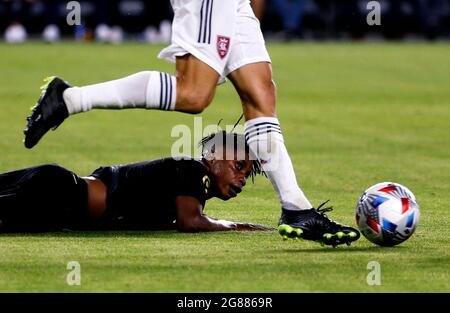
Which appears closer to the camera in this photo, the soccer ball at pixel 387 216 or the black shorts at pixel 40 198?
the soccer ball at pixel 387 216

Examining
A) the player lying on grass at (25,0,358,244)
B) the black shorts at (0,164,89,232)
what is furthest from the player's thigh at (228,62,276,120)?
the black shorts at (0,164,89,232)

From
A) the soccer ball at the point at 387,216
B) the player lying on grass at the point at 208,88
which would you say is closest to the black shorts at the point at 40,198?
the player lying on grass at the point at 208,88

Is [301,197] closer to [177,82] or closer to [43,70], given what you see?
[177,82]

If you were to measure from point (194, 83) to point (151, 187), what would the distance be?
90 cm

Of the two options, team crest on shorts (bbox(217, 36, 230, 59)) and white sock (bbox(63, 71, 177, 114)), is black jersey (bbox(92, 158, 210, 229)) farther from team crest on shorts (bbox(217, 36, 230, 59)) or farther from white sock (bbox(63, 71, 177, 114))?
team crest on shorts (bbox(217, 36, 230, 59))

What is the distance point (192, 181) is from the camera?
25.8 feet

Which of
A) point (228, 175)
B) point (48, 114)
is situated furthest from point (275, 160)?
point (48, 114)

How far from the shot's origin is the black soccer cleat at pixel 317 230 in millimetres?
7418

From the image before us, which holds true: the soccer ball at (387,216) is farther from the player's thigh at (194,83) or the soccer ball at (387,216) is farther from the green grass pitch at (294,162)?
the player's thigh at (194,83)

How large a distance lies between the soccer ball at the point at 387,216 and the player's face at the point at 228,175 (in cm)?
81
